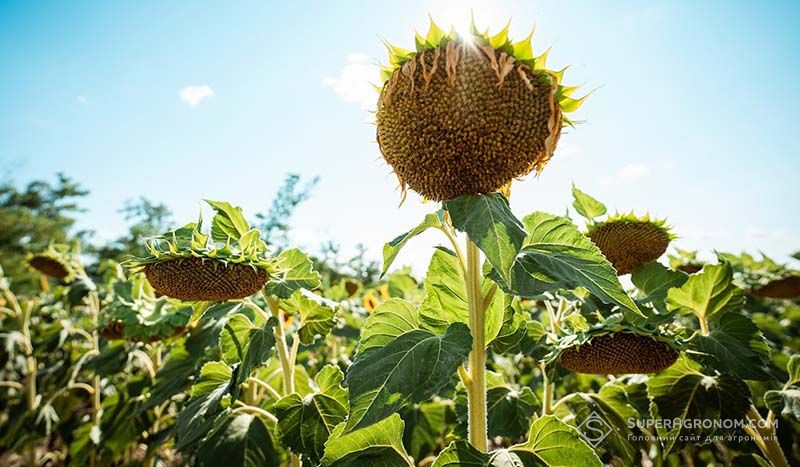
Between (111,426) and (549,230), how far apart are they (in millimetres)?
3184

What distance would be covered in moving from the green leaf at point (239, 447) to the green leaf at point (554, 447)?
3.24 ft

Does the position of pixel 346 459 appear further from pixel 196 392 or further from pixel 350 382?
pixel 196 392

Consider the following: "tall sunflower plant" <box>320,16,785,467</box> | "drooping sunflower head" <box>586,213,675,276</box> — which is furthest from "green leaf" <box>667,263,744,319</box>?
"tall sunflower plant" <box>320,16,785,467</box>

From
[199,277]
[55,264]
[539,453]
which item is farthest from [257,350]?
[55,264]

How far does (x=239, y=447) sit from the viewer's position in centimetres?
171

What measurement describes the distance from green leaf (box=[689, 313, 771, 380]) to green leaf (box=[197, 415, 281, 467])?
1559 mm

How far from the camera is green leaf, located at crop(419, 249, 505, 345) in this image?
4.13 feet

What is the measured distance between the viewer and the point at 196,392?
1.78 meters

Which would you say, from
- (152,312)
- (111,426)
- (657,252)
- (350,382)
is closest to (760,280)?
(657,252)

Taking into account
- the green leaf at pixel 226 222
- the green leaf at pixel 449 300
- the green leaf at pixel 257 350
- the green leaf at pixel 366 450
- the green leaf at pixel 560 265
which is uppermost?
the green leaf at pixel 226 222

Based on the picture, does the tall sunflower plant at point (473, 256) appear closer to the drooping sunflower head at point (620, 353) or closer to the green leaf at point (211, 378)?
the drooping sunflower head at point (620, 353)

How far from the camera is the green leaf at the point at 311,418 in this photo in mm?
1535

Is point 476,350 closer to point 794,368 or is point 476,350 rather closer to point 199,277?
point 199,277

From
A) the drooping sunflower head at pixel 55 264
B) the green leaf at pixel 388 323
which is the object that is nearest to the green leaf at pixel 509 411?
the green leaf at pixel 388 323
